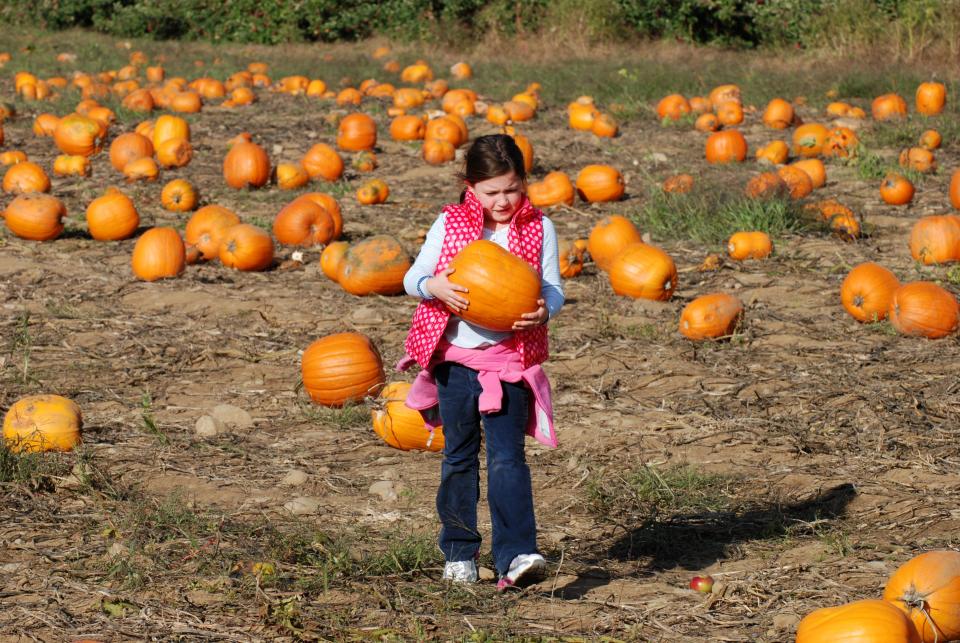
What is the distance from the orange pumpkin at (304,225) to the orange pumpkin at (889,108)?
7.19 m

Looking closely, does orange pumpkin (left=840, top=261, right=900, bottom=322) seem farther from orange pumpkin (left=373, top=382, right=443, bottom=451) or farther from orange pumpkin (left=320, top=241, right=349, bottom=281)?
orange pumpkin (left=320, top=241, right=349, bottom=281)

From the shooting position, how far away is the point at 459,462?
4.29 m

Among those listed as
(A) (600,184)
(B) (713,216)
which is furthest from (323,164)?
(B) (713,216)

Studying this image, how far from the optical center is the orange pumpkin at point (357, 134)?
40.7 feet

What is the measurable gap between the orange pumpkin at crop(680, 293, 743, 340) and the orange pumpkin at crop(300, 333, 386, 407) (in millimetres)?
1992

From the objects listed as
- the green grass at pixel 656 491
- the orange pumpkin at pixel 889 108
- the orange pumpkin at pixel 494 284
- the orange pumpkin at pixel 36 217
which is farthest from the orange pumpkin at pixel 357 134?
the orange pumpkin at pixel 494 284

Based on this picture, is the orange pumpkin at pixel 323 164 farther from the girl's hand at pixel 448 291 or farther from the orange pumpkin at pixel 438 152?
the girl's hand at pixel 448 291

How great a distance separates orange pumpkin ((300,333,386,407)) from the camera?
6047mm

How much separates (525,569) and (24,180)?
7891 mm

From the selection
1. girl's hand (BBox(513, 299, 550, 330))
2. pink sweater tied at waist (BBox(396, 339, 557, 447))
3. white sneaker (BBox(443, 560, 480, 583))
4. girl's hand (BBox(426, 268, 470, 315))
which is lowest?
white sneaker (BBox(443, 560, 480, 583))

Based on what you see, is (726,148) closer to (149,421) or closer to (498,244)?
(149,421)

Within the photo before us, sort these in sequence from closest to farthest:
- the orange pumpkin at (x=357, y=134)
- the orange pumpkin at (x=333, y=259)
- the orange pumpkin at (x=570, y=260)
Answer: the orange pumpkin at (x=333, y=259) → the orange pumpkin at (x=570, y=260) → the orange pumpkin at (x=357, y=134)

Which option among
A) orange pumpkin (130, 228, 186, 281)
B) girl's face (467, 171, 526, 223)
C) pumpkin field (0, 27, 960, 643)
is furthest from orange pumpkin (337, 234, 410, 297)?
girl's face (467, 171, 526, 223)

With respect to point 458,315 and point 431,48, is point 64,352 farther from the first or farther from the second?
point 431,48
